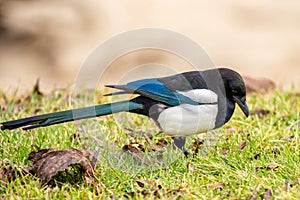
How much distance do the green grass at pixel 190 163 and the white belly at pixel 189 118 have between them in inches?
6.6

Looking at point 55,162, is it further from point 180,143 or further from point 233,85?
point 233,85

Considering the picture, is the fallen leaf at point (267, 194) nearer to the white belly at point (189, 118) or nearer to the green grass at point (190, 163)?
the green grass at point (190, 163)

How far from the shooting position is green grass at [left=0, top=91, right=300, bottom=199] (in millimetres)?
3355

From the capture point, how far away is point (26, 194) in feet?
11.0

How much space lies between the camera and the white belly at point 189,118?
3822 mm

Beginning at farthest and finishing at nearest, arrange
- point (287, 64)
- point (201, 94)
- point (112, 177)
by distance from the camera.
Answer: point (287, 64) < point (201, 94) < point (112, 177)

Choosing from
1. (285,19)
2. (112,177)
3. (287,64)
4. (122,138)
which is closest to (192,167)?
(112,177)

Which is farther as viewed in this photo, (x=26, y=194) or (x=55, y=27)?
(x=55, y=27)

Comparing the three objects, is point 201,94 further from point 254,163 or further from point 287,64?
point 287,64

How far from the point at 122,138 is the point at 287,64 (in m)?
4.05

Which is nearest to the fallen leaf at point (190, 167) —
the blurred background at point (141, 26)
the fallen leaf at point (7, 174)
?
the fallen leaf at point (7, 174)

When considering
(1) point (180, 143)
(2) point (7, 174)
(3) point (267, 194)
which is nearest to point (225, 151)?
(1) point (180, 143)

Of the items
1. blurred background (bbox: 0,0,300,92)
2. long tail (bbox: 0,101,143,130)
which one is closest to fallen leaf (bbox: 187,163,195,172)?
long tail (bbox: 0,101,143,130)

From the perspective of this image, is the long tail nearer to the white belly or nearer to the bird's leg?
the white belly
